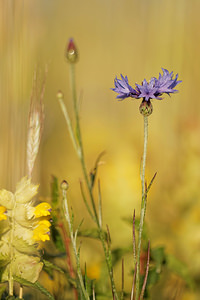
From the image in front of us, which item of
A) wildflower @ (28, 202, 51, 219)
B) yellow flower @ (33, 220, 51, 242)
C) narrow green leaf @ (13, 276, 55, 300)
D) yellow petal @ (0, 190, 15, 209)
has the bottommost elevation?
narrow green leaf @ (13, 276, 55, 300)

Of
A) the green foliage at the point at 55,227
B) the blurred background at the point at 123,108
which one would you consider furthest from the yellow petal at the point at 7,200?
the blurred background at the point at 123,108

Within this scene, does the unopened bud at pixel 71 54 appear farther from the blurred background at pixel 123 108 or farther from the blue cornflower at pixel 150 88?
the blurred background at pixel 123 108

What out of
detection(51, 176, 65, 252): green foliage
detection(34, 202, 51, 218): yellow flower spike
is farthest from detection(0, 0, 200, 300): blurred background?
detection(34, 202, 51, 218): yellow flower spike

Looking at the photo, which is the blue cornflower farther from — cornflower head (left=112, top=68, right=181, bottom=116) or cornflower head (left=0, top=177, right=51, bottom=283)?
cornflower head (left=0, top=177, right=51, bottom=283)

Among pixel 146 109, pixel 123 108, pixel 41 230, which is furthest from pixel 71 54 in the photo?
pixel 123 108

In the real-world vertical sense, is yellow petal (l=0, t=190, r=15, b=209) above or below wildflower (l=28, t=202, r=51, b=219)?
above
